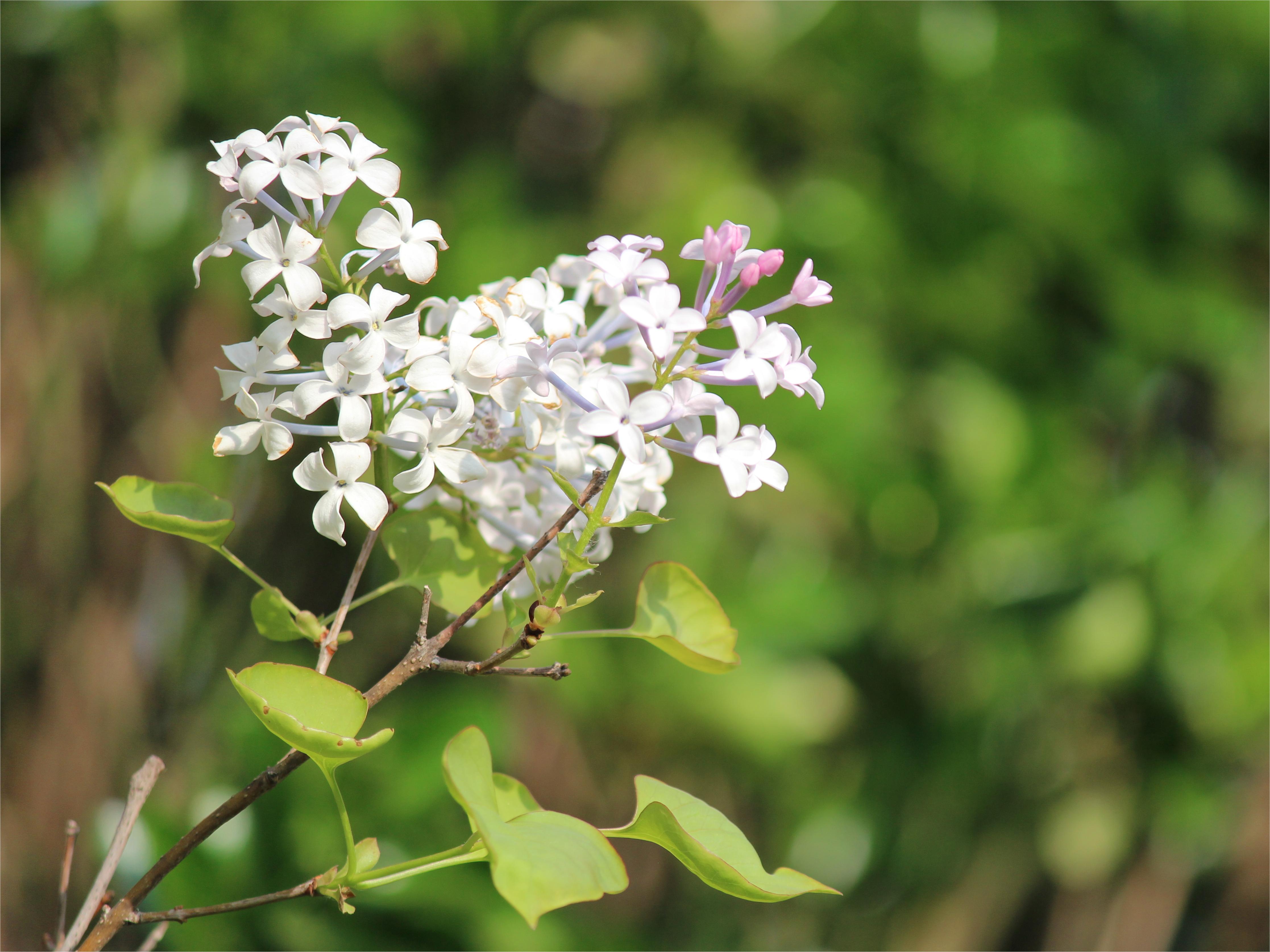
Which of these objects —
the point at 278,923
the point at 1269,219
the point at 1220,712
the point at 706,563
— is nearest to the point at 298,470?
the point at 278,923

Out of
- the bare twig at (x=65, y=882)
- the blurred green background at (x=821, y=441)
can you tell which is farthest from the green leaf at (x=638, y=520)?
the blurred green background at (x=821, y=441)

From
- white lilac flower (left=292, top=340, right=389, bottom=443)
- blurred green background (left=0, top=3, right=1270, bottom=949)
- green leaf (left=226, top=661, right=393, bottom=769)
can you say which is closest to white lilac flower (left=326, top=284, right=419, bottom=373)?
white lilac flower (left=292, top=340, right=389, bottom=443)

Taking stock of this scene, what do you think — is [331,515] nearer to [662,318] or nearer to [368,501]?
[368,501]

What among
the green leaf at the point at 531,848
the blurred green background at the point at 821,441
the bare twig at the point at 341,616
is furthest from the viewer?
the blurred green background at the point at 821,441

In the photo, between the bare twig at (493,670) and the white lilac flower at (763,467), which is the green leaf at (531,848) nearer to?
the bare twig at (493,670)

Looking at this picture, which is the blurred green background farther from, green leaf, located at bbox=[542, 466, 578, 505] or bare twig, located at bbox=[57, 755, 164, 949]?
green leaf, located at bbox=[542, 466, 578, 505]

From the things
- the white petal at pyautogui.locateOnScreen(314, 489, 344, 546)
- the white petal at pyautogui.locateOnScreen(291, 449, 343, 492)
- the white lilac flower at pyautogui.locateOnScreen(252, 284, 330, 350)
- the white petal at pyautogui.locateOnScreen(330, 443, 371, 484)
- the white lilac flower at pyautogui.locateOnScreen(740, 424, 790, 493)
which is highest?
the white lilac flower at pyautogui.locateOnScreen(252, 284, 330, 350)

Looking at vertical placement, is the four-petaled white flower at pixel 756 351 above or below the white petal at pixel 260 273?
below
